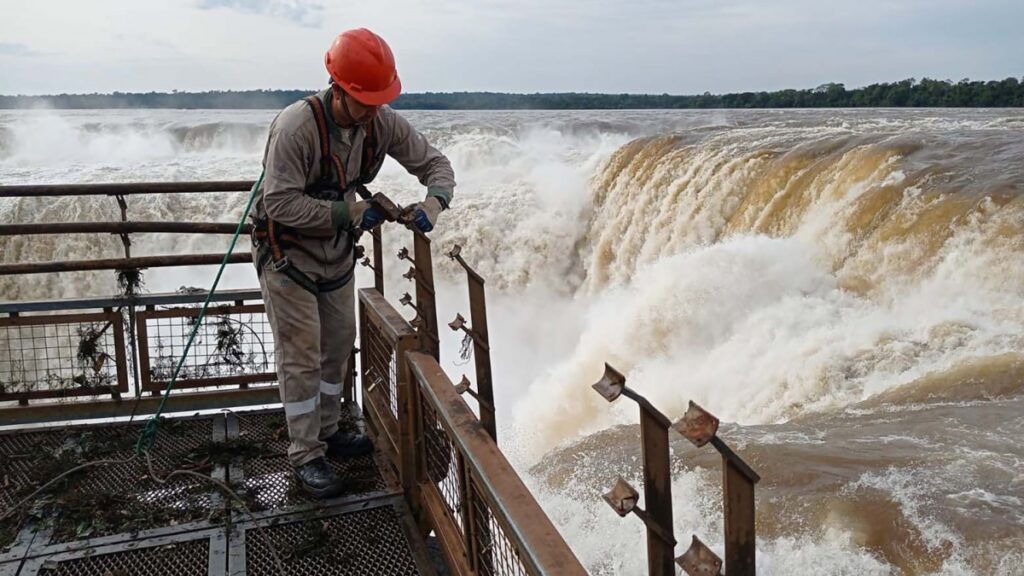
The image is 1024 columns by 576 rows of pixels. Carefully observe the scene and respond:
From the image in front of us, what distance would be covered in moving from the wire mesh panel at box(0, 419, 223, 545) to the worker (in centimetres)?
52

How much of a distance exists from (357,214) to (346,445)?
1.19m

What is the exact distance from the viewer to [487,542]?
2418 mm

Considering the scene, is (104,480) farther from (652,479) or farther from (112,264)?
(652,479)

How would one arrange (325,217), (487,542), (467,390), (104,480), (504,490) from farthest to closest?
(104,480), (325,217), (467,390), (487,542), (504,490)

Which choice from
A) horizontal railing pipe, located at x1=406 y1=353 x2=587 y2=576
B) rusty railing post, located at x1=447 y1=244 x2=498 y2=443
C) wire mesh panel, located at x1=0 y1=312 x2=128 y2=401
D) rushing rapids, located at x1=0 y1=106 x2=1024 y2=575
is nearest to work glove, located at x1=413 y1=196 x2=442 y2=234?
rusty railing post, located at x1=447 y1=244 x2=498 y2=443

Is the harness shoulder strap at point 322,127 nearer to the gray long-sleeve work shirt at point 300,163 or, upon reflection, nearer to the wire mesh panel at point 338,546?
the gray long-sleeve work shirt at point 300,163

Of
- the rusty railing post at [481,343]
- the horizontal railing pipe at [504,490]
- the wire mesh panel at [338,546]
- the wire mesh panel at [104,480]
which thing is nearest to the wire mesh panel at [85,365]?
the wire mesh panel at [104,480]

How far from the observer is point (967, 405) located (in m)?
5.71

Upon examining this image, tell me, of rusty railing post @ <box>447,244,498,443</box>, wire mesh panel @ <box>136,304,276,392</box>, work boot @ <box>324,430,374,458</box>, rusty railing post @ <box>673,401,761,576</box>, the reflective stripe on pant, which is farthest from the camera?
wire mesh panel @ <box>136,304,276,392</box>

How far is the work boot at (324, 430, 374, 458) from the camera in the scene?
360cm

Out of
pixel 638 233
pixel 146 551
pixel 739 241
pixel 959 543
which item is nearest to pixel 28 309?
pixel 146 551

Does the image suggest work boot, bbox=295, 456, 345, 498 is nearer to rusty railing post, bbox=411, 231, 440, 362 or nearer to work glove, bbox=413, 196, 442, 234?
rusty railing post, bbox=411, 231, 440, 362

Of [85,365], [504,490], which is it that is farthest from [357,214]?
[85,365]

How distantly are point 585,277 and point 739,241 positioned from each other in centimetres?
516
